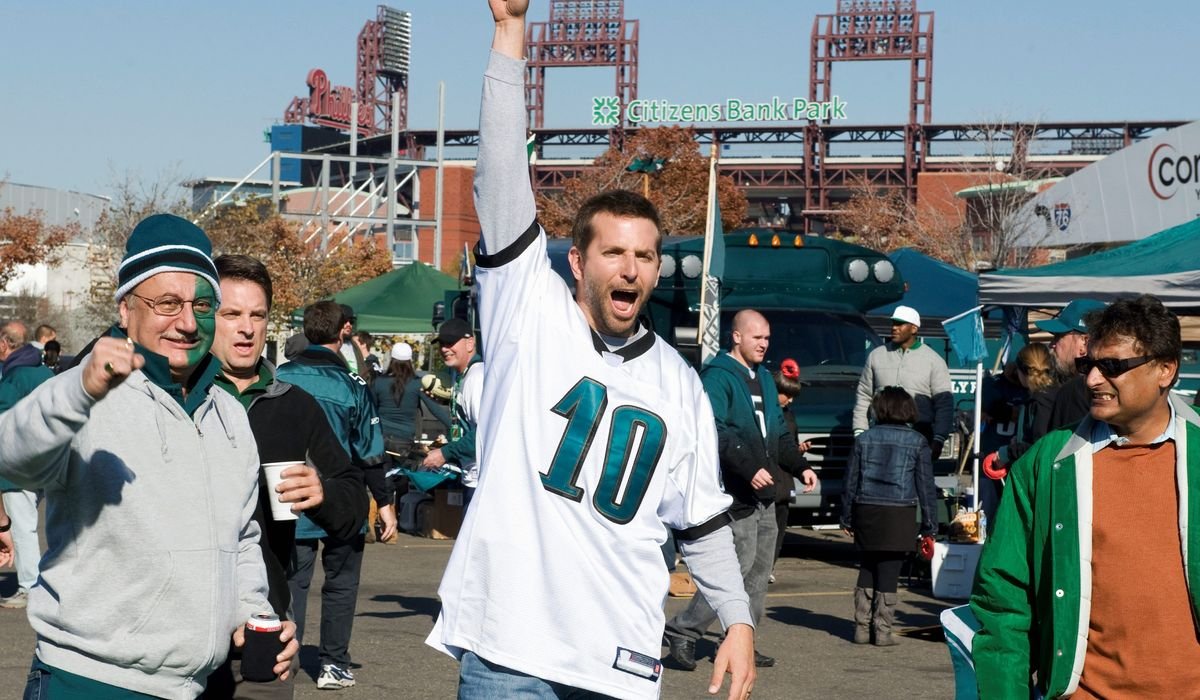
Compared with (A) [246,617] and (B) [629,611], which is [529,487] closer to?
(B) [629,611]

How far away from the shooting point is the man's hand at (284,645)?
3.77 meters

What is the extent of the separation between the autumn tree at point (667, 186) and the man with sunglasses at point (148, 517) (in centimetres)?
4760

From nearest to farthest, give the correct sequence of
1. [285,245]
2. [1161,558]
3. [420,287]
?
[1161,558], [420,287], [285,245]

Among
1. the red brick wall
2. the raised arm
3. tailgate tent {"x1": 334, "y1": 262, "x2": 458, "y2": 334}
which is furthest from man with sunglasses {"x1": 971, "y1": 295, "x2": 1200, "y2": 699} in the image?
the red brick wall

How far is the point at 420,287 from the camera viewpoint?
90.6 ft

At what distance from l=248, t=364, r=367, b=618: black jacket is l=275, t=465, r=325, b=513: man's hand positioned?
0.28 feet

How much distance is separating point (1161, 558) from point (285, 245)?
43.1 m

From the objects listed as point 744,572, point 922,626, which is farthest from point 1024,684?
point 922,626

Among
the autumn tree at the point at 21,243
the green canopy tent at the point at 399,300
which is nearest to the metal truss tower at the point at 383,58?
the autumn tree at the point at 21,243

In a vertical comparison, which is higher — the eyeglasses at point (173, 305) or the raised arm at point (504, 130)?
the raised arm at point (504, 130)

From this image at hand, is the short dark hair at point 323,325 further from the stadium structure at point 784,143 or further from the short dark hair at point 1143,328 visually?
the stadium structure at point 784,143

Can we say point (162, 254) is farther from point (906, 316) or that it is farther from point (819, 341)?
point (819, 341)

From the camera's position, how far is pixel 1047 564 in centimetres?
442

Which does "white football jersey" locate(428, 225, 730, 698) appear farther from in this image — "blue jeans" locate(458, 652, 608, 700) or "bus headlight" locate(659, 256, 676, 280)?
"bus headlight" locate(659, 256, 676, 280)
